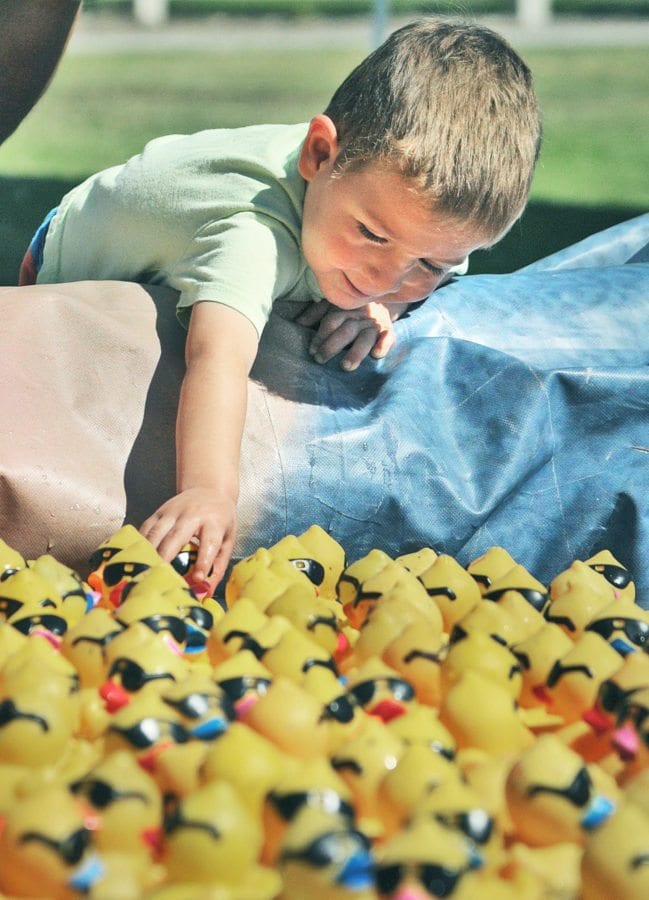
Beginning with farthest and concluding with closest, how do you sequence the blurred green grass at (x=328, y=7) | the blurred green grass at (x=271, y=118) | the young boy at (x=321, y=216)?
the blurred green grass at (x=328, y=7)
the blurred green grass at (x=271, y=118)
the young boy at (x=321, y=216)

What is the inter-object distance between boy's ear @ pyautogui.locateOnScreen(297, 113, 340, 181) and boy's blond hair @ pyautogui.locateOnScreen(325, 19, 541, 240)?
15 mm

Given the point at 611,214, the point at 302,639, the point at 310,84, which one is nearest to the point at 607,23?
the point at 310,84

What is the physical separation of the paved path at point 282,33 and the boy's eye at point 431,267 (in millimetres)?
8215

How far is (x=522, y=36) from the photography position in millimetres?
10367

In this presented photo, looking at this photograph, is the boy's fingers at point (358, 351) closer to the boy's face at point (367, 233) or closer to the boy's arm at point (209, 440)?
the boy's face at point (367, 233)

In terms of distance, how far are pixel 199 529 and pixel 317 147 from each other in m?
0.56

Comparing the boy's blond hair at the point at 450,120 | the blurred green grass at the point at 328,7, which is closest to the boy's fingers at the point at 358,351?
the boy's blond hair at the point at 450,120

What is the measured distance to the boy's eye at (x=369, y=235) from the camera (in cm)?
157

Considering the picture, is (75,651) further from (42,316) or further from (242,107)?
(242,107)

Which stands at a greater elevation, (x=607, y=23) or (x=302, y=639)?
(x=302, y=639)

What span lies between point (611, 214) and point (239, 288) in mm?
3170

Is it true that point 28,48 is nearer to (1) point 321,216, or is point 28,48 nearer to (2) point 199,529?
(1) point 321,216

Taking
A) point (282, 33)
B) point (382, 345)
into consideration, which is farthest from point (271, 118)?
point (382, 345)

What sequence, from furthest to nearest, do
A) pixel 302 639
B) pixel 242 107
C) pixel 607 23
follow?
pixel 607 23 → pixel 242 107 → pixel 302 639
